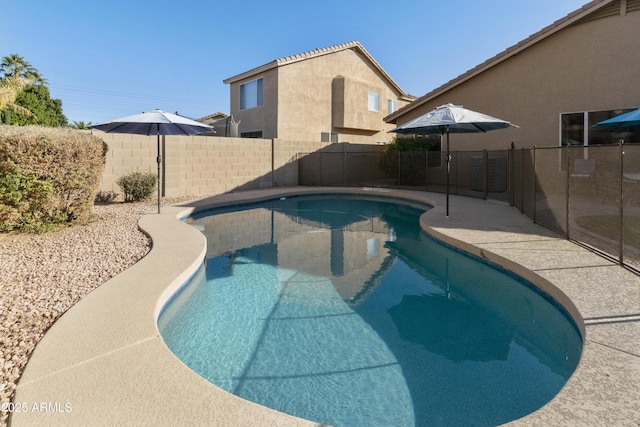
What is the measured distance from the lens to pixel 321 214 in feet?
42.5

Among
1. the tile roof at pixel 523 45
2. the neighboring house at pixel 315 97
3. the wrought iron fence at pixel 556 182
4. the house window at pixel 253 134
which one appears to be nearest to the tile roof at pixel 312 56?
the neighboring house at pixel 315 97

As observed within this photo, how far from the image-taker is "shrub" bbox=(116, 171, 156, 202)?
12555mm

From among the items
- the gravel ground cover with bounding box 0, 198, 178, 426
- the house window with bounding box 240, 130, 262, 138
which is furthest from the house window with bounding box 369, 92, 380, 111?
the gravel ground cover with bounding box 0, 198, 178, 426

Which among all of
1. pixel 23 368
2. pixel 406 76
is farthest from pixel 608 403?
pixel 406 76

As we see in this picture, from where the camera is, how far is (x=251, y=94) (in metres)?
22.4

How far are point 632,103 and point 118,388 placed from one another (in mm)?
14586

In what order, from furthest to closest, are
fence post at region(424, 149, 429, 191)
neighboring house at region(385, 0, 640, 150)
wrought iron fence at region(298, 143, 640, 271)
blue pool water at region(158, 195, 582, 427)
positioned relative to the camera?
fence post at region(424, 149, 429, 191) < neighboring house at region(385, 0, 640, 150) < wrought iron fence at region(298, 143, 640, 271) < blue pool water at region(158, 195, 582, 427)

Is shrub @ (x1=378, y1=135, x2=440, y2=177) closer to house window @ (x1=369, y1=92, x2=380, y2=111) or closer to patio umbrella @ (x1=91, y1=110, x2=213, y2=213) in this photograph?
house window @ (x1=369, y1=92, x2=380, y2=111)

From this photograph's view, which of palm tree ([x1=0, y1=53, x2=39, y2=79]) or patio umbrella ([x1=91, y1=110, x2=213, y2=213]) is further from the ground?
palm tree ([x1=0, y1=53, x2=39, y2=79])

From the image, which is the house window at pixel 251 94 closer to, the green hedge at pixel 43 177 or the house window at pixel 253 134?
the house window at pixel 253 134

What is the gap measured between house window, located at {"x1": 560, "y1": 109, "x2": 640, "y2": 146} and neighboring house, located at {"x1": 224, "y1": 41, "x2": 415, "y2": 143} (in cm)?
1184

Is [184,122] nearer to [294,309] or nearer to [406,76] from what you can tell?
[294,309]

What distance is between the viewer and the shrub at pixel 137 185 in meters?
12.6

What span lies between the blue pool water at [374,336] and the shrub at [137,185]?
612 cm
